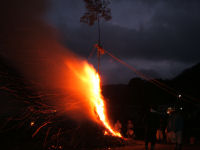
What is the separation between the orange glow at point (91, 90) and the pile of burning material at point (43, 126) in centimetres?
24

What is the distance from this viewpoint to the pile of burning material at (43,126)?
9492 millimetres

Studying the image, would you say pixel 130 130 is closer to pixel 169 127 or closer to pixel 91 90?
pixel 91 90

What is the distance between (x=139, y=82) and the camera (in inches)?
1308

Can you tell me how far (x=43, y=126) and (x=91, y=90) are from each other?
3360mm

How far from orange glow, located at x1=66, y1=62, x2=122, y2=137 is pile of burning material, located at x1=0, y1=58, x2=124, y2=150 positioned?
0.24m

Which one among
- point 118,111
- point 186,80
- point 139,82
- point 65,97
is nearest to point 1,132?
point 65,97

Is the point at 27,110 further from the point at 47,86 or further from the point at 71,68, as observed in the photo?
the point at 71,68

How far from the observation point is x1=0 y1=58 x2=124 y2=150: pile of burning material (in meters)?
9.49

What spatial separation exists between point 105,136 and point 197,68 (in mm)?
22364

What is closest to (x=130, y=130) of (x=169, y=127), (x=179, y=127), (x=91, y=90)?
(x=91, y=90)

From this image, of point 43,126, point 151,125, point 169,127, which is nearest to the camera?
point 169,127

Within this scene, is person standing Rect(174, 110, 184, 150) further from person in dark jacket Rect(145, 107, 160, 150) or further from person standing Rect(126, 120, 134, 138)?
person standing Rect(126, 120, 134, 138)

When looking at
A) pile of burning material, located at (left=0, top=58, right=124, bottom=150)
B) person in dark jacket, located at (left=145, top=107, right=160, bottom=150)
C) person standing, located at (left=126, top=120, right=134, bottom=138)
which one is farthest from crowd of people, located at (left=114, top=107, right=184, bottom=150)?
person standing, located at (left=126, top=120, right=134, bottom=138)

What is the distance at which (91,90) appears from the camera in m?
12.4
